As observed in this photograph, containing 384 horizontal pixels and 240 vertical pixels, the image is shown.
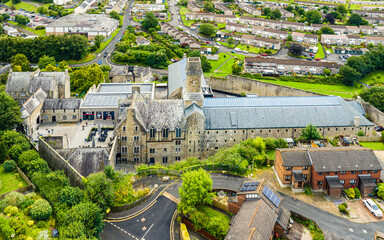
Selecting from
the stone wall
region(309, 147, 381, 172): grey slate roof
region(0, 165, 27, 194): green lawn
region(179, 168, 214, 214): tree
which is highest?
region(309, 147, 381, 172): grey slate roof

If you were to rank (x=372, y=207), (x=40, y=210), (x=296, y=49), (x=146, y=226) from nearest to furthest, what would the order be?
(x=40, y=210) < (x=146, y=226) < (x=372, y=207) < (x=296, y=49)

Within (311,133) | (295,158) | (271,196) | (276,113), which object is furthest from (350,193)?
(276,113)

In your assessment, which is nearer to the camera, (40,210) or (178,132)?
(40,210)

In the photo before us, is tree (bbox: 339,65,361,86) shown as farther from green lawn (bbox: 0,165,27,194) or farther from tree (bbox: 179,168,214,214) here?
green lawn (bbox: 0,165,27,194)

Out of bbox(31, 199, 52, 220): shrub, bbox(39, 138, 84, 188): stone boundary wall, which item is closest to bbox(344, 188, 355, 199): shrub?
bbox(39, 138, 84, 188): stone boundary wall

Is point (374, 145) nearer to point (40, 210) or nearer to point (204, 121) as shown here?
point (204, 121)

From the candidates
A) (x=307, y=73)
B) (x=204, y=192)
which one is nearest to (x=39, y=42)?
(x=307, y=73)

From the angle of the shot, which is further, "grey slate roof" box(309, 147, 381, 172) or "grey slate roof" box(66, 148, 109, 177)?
"grey slate roof" box(66, 148, 109, 177)
